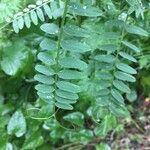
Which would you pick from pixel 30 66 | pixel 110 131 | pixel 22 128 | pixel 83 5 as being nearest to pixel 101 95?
pixel 83 5

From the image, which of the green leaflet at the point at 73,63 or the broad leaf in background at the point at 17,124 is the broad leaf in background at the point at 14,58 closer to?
the broad leaf in background at the point at 17,124

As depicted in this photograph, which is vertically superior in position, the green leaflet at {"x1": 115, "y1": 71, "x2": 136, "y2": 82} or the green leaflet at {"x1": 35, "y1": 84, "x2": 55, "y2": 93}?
the green leaflet at {"x1": 115, "y1": 71, "x2": 136, "y2": 82}

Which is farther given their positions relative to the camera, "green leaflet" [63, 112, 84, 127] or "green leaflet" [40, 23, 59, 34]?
"green leaflet" [63, 112, 84, 127]

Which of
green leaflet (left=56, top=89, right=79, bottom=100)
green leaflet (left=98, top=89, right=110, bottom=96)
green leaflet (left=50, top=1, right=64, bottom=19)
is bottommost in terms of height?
green leaflet (left=98, top=89, right=110, bottom=96)

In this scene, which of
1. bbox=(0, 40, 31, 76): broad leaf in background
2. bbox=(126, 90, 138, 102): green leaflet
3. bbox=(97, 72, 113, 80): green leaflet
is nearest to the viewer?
bbox=(97, 72, 113, 80): green leaflet

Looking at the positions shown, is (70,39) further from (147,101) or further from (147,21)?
(147,101)

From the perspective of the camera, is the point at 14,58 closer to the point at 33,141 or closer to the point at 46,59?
the point at 33,141

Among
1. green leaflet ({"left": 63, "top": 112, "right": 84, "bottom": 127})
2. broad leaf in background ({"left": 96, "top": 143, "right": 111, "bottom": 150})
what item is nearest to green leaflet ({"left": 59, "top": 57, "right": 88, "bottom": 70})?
green leaflet ({"left": 63, "top": 112, "right": 84, "bottom": 127})

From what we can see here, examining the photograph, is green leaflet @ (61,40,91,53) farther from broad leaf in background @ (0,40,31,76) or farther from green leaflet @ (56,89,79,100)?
broad leaf in background @ (0,40,31,76)
